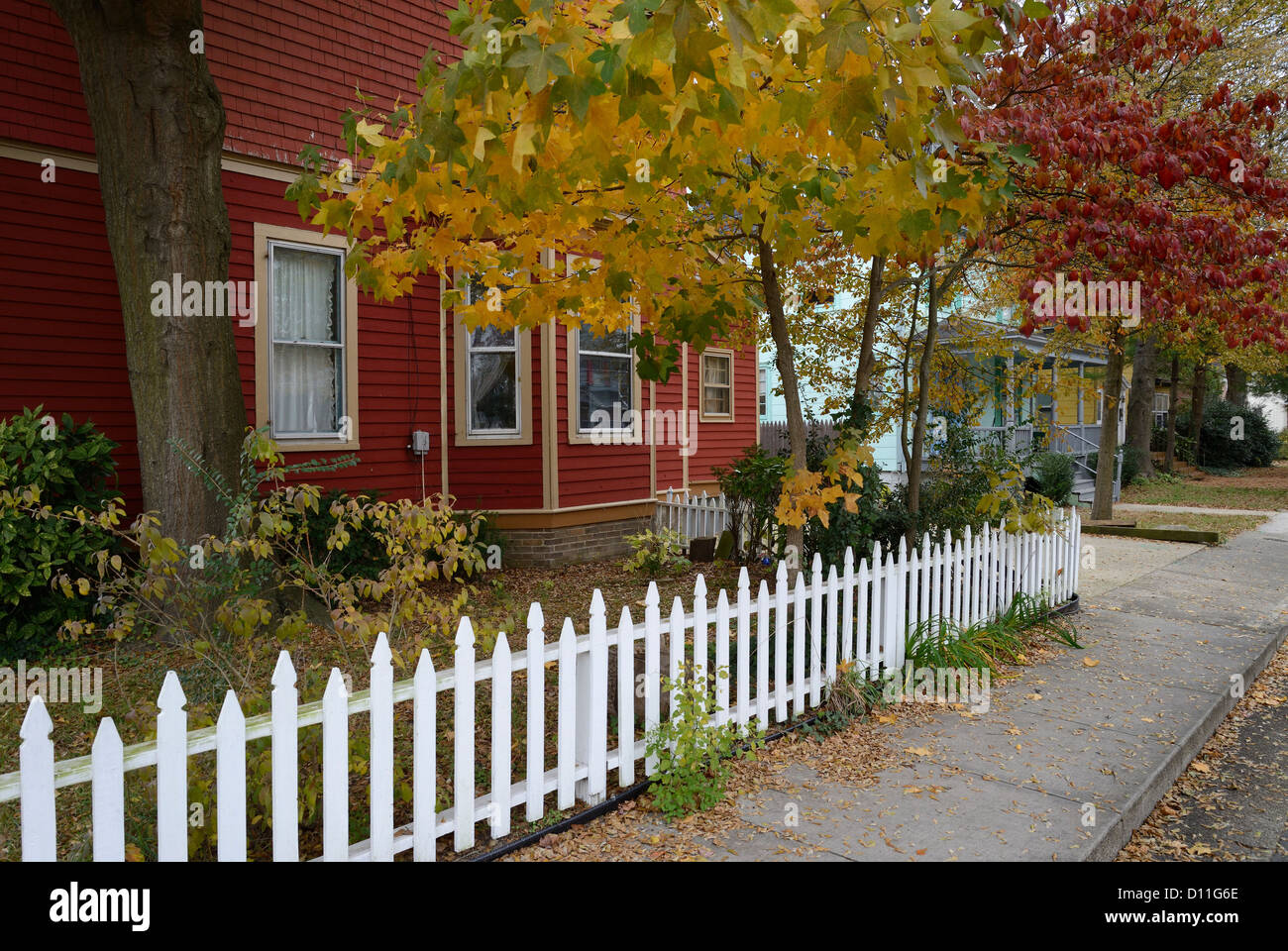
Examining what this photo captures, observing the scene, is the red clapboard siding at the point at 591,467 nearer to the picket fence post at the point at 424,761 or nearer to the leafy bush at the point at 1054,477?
the leafy bush at the point at 1054,477

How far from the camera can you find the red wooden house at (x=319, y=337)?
7637 millimetres

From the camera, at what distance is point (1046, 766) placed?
4656 millimetres

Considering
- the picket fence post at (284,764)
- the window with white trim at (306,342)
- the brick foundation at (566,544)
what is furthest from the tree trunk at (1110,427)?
the picket fence post at (284,764)

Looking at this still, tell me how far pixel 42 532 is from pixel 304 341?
Result: 3.50m

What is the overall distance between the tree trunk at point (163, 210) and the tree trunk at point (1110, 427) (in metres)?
11.4

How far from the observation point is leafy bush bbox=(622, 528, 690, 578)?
10.0 metres

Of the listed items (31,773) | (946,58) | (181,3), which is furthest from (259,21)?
(31,773)

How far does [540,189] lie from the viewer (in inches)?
157

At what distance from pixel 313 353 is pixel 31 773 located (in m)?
7.39

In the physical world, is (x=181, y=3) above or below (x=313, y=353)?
above

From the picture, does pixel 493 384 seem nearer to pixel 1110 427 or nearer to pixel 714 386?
pixel 714 386
